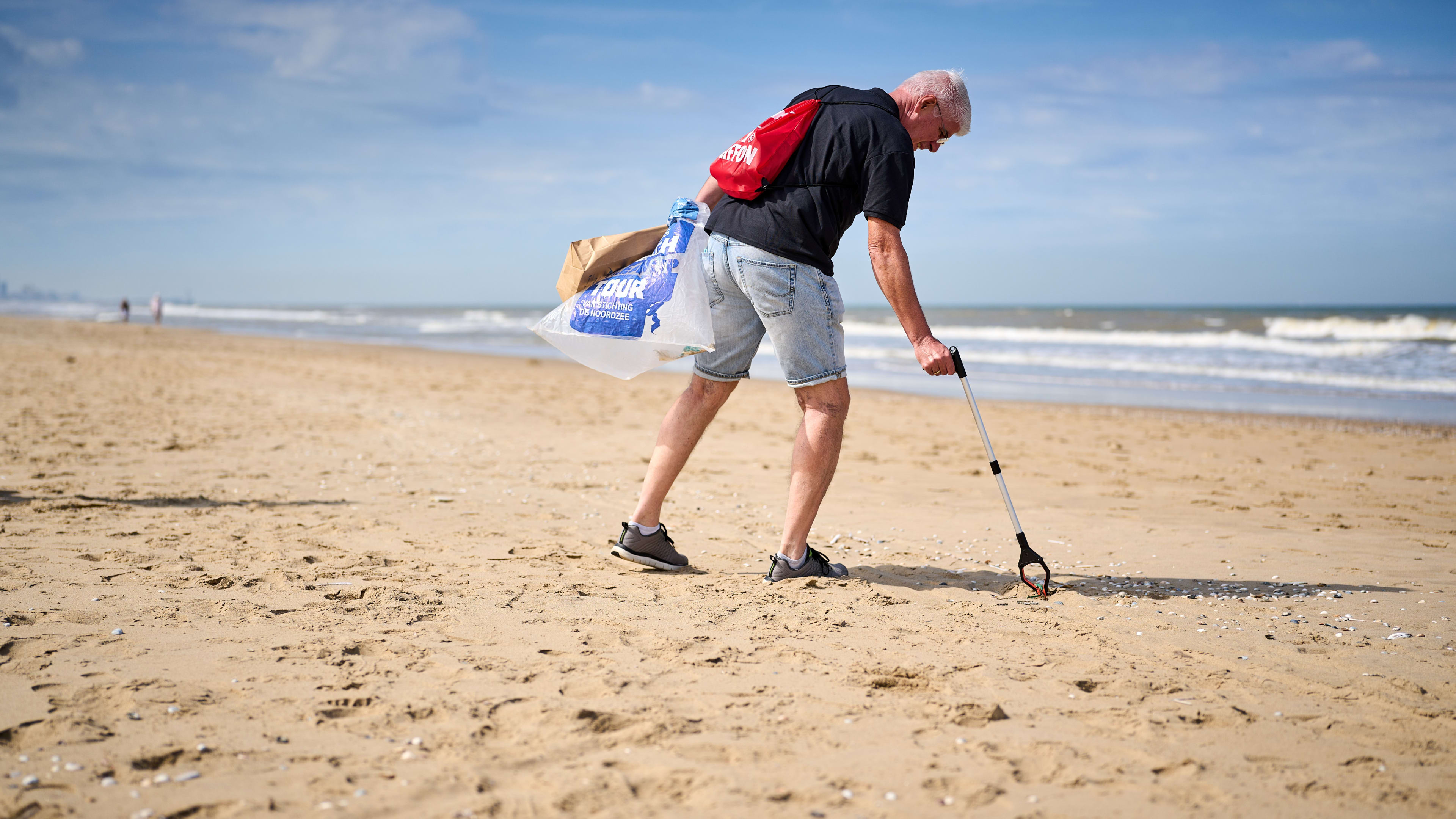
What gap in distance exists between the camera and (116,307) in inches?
2591

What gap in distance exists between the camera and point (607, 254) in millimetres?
3361

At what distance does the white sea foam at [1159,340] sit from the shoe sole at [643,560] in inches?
661

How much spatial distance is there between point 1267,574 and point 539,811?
324cm

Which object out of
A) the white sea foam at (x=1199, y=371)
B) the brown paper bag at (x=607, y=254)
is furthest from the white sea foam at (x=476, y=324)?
the brown paper bag at (x=607, y=254)

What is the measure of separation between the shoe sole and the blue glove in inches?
50.2

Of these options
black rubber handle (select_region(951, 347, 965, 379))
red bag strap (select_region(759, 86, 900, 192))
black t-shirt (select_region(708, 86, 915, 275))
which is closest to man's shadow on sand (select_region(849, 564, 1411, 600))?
black rubber handle (select_region(951, 347, 965, 379))

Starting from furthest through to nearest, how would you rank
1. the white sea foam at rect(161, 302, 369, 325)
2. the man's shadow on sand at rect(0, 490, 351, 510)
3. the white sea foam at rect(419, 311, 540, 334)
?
1. the white sea foam at rect(161, 302, 369, 325)
2. the white sea foam at rect(419, 311, 540, 334)
3. the man's shadow on sand at rect(0, 490, 351, 510)

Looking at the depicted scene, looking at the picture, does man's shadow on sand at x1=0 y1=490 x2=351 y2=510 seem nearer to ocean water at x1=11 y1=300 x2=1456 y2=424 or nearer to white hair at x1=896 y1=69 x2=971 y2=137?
white hair at x1=896 y1=69 x2=971 y2=137

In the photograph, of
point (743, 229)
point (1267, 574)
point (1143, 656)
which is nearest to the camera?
point (1143, 656)

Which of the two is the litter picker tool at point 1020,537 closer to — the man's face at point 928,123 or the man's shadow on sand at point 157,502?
the man's face at point 928,123

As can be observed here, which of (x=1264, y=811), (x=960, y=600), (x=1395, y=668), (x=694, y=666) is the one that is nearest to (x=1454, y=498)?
(x=1395, y=668)

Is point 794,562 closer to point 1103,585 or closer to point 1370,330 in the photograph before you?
point 1103,585

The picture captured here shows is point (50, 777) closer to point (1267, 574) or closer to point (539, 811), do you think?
point (539, 811)

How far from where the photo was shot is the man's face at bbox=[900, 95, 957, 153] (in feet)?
10.2
